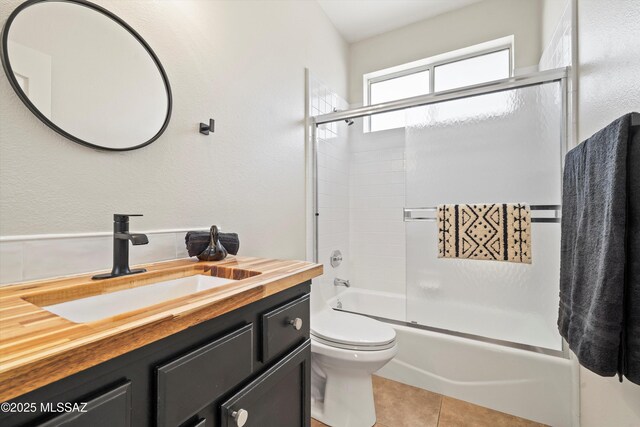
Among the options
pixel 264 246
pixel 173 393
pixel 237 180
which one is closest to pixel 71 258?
pixel 173 393

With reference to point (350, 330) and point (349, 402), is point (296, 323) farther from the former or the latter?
point (349, 402)

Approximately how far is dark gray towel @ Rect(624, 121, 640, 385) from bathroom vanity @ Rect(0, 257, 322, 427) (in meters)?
0.87

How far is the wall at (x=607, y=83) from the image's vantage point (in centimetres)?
90

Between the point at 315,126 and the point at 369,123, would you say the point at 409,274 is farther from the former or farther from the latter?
the point at 369,123

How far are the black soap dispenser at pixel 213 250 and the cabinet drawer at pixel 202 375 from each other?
18.6 inches

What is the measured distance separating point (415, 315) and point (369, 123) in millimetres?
1725

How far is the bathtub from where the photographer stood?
1.48m

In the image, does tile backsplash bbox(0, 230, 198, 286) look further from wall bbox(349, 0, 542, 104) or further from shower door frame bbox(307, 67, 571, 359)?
wall bbox(349, 0, 542, 104)

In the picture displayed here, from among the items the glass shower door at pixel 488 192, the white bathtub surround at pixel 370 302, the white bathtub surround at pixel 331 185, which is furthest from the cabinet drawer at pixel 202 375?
the white bathtub surround at pixel 370 302

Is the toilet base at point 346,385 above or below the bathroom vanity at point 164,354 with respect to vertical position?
below

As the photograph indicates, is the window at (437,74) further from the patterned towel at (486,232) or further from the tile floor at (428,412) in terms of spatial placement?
the tile floor at (428,412)

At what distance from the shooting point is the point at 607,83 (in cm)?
108

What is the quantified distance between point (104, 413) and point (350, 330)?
1.26m

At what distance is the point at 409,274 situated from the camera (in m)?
2.03
